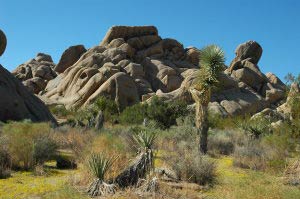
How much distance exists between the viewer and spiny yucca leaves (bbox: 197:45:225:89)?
754 inches

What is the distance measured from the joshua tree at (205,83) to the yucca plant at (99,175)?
9.22m

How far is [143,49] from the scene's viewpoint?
6925cm

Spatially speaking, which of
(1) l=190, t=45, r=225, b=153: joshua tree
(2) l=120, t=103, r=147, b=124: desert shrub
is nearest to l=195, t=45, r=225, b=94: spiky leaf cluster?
(1) l=190, t=45, r=225, b=153: joshua tree

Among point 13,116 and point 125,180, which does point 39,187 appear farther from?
point 13,116

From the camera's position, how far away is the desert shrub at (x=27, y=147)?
12516mm

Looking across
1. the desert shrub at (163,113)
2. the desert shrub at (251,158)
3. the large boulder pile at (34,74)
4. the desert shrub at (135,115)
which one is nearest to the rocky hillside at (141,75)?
the large boulder pile at (34,74)

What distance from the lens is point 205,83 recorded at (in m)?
19.1

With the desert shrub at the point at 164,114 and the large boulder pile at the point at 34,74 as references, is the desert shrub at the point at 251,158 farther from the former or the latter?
the large boulder pile at the point at 34,74

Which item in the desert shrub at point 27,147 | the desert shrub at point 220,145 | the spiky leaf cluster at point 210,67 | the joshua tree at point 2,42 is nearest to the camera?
the desert shrub at point 27,147

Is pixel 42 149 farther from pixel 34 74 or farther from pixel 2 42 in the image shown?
pixel 34 74

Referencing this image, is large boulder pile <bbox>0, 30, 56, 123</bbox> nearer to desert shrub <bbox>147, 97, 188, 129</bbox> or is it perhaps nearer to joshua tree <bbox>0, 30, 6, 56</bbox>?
joshua tree <bbox>0, 30, 6, 56</bbox>

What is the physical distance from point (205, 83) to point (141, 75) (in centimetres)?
4231

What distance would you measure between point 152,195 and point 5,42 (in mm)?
25457

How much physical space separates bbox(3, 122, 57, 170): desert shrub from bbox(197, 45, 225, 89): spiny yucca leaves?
8.66 metres
